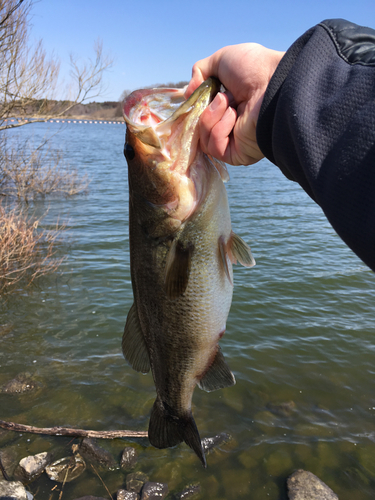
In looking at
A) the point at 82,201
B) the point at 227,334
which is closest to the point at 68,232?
the point at 82,201

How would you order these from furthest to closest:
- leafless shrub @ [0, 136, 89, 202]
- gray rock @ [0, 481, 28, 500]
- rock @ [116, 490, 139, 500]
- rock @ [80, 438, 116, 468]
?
leafless shrub @ [0, 136, 89, 202] < rock @ [80, 438, 116, 468] < rock @ [116, 490, 139, 500] < gray rock @ [0, 481, 28, 500]

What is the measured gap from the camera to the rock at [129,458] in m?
5.08

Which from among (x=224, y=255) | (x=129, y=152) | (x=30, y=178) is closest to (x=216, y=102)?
(x=129, y=152)

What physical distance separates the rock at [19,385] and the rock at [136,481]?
2667 millimetres

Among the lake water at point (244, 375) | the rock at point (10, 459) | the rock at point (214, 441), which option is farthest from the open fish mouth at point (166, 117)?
the rock at point (10, 459)

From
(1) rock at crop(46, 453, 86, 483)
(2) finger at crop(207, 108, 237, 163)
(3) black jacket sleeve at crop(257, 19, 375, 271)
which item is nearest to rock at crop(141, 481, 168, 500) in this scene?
(1) rock at crop(46, 453, 86, 483)

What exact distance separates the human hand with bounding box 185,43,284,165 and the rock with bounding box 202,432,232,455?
4.68 metres

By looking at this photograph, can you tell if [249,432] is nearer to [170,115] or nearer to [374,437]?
[374,437]

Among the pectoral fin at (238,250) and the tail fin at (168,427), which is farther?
the tail fin at (168,427)

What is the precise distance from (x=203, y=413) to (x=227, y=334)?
258cm

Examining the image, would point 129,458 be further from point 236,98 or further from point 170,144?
point 236,98

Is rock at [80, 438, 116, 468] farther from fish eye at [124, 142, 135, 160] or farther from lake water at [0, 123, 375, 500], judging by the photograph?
fish eye at [124, 142, 135, 160]

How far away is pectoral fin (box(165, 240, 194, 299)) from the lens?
7.07 ft

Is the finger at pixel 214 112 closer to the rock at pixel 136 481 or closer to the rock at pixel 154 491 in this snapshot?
the rock at pixel 154 491
